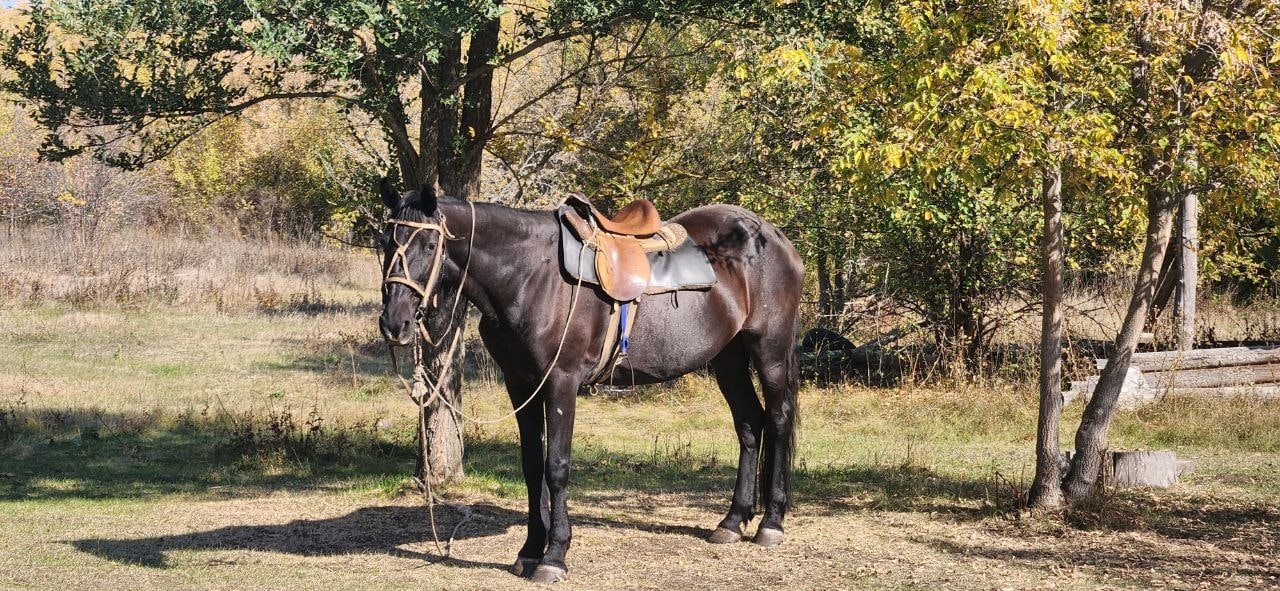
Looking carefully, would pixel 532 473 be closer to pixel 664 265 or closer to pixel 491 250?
pixel 491 250

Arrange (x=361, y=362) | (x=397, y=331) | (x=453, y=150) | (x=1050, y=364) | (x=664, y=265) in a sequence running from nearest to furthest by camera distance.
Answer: (x=397, y=331)
(x=664, y=265)
(x=1050, y=364)
(x=453, y=150)
(x=361, y=362)

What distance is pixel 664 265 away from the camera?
7.38 metres

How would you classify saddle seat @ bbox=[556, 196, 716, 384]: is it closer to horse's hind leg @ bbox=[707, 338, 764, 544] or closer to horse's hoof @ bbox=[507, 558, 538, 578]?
horse's hind leg @ bbox=[707, 338, 764, 544]

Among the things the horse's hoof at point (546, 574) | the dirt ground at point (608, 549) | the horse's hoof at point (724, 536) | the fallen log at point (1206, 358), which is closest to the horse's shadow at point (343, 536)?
the dirt ground at point (608, 549)

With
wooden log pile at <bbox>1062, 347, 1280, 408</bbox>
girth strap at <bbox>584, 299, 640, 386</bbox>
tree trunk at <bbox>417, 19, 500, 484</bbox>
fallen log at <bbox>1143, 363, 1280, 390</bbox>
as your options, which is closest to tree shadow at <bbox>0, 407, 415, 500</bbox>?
tree trunk at <bbox>417, 19, 500, 484</bbox>

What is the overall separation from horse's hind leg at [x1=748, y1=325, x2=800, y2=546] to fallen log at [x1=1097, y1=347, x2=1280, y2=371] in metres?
5.71

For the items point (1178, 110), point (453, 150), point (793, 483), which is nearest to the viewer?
point (1178, 110)

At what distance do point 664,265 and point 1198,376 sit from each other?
25.5 feet

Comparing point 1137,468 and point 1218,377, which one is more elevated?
point 1218,377

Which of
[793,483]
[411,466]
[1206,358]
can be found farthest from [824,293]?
[411,466]

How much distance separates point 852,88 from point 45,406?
31.1 feet

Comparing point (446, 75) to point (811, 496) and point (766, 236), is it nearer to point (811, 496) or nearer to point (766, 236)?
point (766, 236)

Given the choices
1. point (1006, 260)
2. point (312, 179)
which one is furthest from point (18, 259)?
point (1006, 260)

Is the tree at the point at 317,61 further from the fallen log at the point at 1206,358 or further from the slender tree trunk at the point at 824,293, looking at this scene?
the slender tree trunk at the point at 824,293
